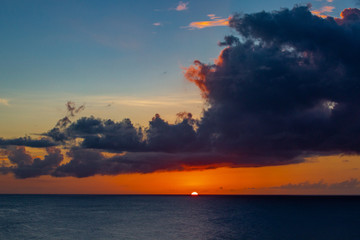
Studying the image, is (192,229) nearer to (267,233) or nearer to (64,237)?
(267,233)

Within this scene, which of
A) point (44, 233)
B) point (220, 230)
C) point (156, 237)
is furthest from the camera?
point (220, 230)

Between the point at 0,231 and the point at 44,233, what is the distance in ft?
45.1

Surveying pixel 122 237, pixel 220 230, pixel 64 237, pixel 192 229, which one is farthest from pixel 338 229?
pixel 64 237

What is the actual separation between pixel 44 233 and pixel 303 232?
214 ft

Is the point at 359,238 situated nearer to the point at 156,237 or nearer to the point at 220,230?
the point at 220,230

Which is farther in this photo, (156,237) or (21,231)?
(21,231)

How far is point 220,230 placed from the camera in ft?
309

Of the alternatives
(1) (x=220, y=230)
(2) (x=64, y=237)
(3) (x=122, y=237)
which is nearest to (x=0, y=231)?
(2) (x=64, y=237)

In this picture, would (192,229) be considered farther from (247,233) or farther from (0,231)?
(0,231)

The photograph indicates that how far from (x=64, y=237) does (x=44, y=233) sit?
→ 31.6 ft

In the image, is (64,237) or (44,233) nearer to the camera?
(64,237)

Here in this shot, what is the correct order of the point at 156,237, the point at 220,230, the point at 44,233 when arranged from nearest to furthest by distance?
the point at 156,237 < the point at 44,233 < the point at 220,230

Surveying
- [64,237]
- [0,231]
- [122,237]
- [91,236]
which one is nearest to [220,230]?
[122,237]

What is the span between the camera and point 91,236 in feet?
267
